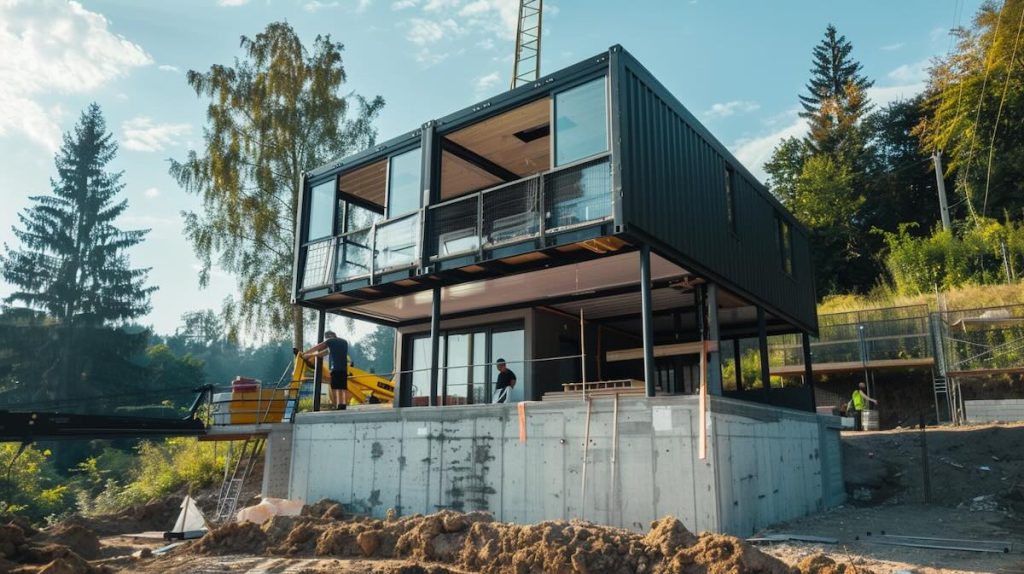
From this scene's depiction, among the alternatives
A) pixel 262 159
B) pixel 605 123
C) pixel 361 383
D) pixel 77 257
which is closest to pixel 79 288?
pixel 77 257

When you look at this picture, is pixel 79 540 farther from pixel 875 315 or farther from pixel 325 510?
pixel 875 315

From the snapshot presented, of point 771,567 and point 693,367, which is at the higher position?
point 693,367

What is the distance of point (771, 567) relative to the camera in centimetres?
661

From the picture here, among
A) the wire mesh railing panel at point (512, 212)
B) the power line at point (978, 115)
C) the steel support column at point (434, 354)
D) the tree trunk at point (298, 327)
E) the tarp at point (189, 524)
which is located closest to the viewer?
the wire mesh railing panel at point (512, 212)

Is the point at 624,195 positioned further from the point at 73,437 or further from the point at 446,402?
the point at 73,437

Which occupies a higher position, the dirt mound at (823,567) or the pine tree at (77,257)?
the pine tree at (77,257)

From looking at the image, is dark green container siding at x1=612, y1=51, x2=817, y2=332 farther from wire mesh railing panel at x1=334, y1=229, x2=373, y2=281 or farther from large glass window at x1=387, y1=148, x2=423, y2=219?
wire mesh railing panel at x1=334, y1=229, x2=373, y2=281

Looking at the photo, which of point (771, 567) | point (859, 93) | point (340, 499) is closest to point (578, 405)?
point (771, 567)

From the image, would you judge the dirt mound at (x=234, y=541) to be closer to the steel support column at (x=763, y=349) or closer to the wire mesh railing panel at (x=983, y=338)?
the steel support column at (x=763, y=349)

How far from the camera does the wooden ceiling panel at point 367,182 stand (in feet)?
46.6

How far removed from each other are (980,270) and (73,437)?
1418 inches

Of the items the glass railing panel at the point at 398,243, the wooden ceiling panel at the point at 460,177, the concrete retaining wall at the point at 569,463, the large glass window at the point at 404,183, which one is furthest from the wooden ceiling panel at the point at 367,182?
the concrete retaining wall at the point at 569,463

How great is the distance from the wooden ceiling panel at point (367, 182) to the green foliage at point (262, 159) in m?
8.72

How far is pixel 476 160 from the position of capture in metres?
14.1
